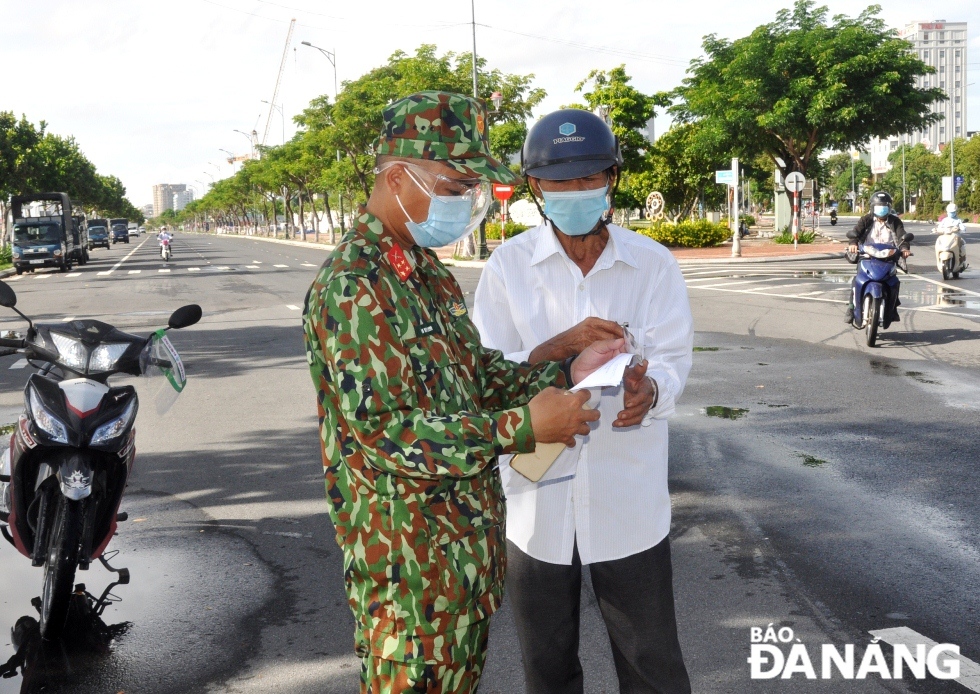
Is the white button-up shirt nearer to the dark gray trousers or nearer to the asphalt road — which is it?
the dark gray trousers

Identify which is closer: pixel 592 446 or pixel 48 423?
pixel 592 446

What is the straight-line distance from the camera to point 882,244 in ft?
36.9

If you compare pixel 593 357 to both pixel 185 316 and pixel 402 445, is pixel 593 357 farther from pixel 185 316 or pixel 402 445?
pixel 185 316

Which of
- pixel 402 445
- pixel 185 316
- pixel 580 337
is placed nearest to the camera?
pixel 402 445

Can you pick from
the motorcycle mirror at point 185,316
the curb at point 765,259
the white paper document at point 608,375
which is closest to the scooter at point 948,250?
the curb at point 765,259

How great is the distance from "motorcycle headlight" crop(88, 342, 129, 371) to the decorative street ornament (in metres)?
43.9

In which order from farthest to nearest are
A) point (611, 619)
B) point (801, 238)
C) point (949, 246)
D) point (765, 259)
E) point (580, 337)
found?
point (801, 238) → point (765, 259) → point (949, 246) → point (611, 619) → point (580, 337)

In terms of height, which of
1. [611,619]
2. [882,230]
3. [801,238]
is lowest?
[611,619]

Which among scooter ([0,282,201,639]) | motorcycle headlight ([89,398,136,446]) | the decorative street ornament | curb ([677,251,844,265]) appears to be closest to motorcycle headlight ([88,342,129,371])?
scooter ([0,282,201,639])

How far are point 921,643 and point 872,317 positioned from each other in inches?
325

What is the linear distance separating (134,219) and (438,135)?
20251 cm

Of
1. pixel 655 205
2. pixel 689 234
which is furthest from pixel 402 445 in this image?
pixel 655 205

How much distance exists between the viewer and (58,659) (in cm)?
391

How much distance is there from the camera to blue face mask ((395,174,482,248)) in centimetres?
205
